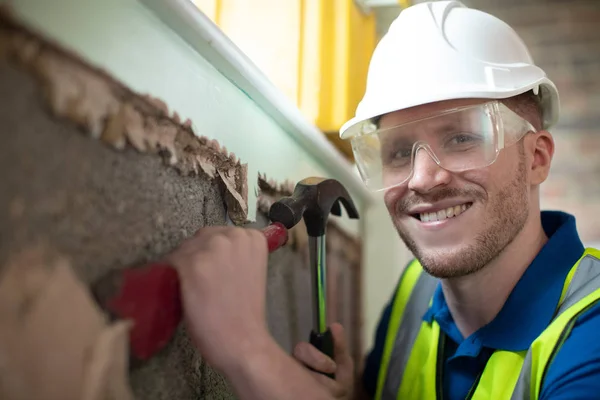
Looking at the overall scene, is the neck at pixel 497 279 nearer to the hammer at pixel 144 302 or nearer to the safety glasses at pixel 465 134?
the safety glasses at pixel 465 134

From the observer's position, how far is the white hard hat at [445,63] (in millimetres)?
1051

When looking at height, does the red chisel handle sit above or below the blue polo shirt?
above

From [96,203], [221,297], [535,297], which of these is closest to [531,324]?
[535,297]

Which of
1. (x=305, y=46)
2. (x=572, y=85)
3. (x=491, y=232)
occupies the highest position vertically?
(x=305, y=46)

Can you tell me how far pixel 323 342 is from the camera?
3.60 ft

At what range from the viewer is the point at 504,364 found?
98cm

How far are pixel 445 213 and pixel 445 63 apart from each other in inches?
13.1

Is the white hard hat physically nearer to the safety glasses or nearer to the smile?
the safety glasses

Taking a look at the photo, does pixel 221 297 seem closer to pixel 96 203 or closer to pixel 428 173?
pixel 96 203

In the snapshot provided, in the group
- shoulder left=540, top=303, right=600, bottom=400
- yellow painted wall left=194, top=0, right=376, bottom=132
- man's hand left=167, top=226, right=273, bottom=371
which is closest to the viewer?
man's hand left=167, top=226, right=273, bottom=371

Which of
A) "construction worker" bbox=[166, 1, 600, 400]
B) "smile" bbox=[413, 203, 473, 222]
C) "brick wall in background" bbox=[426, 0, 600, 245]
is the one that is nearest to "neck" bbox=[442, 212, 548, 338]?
"construction worker" bbox=[166, 1, 600, 400]

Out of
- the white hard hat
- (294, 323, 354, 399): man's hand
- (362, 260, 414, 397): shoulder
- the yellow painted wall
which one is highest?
the yellow painted wall

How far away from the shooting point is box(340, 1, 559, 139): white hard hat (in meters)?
1.05

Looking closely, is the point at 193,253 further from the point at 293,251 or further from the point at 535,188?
the point at 535,188
